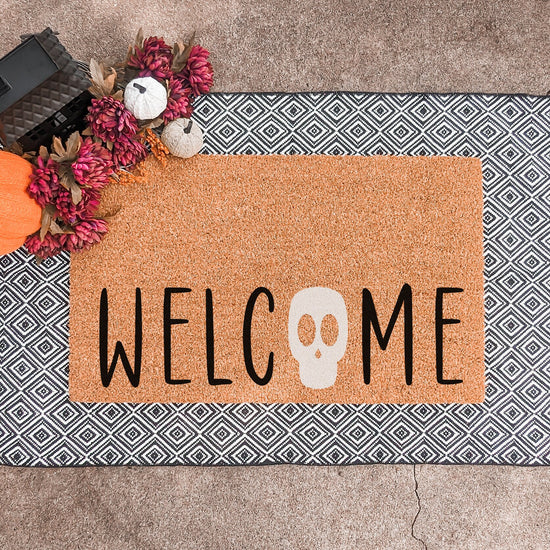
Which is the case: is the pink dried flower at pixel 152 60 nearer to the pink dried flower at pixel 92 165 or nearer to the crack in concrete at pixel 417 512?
the pink dried flower at pixel 92 165

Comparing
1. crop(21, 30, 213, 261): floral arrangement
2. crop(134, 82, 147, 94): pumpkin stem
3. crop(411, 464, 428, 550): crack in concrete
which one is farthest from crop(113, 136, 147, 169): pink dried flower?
crop(411, 464, 428, 550): crack in concrete

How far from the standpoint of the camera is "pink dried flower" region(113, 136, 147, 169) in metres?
1.11

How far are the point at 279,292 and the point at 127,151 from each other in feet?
1.66

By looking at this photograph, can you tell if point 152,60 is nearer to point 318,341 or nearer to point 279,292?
point 279,292

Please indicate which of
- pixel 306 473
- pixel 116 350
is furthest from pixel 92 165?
pixel 306 473

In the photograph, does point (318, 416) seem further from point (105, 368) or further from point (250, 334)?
point (105, 368)

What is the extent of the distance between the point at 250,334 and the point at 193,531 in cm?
53

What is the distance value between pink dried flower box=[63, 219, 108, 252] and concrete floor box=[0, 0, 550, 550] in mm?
448

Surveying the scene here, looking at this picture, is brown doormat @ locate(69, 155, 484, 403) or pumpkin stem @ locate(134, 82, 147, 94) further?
brown doormat @ locate(69, 155, 484, 403)

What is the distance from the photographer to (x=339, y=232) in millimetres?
1193

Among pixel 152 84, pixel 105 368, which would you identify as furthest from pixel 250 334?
pixel 152 84

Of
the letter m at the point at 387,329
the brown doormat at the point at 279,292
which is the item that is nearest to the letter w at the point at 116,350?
the brown doormat at the point at 279,292

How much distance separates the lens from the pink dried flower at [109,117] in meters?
1.07

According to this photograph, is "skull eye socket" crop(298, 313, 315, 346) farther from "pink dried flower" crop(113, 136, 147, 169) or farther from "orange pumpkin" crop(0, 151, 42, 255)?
"orange pumpkin" crop(0, 151, 42, 255)
